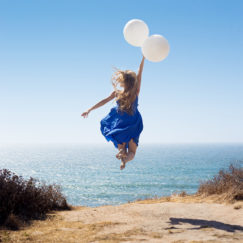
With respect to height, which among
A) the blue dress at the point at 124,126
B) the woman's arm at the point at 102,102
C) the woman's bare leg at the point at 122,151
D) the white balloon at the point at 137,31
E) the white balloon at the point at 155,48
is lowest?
the woman's bare leg at the point at 122,151

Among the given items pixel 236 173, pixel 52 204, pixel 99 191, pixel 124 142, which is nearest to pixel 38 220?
pixel 52 204

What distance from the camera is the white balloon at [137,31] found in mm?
7637

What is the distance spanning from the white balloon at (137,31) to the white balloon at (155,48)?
1.54ft

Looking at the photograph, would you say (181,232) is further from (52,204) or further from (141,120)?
(52,204)

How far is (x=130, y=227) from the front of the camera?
22.5ft

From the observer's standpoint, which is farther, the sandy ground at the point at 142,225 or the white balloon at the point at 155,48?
the white balloon at the point at 155,48

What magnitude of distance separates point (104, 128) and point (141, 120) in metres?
0.95

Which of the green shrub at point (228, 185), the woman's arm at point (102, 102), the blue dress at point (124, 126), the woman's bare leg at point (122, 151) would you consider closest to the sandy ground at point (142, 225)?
the green shrub at point (228, 185)

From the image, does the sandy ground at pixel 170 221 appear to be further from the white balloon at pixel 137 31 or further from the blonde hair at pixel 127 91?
the white balloon at pixel 137 31

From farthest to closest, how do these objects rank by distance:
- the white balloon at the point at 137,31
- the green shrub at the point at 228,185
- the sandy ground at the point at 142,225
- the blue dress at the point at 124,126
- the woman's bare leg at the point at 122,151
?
the green shrub at the point at 228,185, the white balloon at the point at 137,31, the blue dress at the point at 124,126, the woman's bare leg at the point at 122,151, the sandy ground at the point at 142,225

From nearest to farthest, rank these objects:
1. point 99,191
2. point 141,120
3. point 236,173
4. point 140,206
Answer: point 141,120
point 140,206
point 236,173
point 99,191

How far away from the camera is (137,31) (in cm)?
764

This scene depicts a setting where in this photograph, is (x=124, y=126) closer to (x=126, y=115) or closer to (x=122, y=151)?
(x=126, y=115)

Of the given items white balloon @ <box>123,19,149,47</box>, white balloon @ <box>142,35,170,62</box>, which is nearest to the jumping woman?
white balloon @ <box>142,35,170,62</box>
